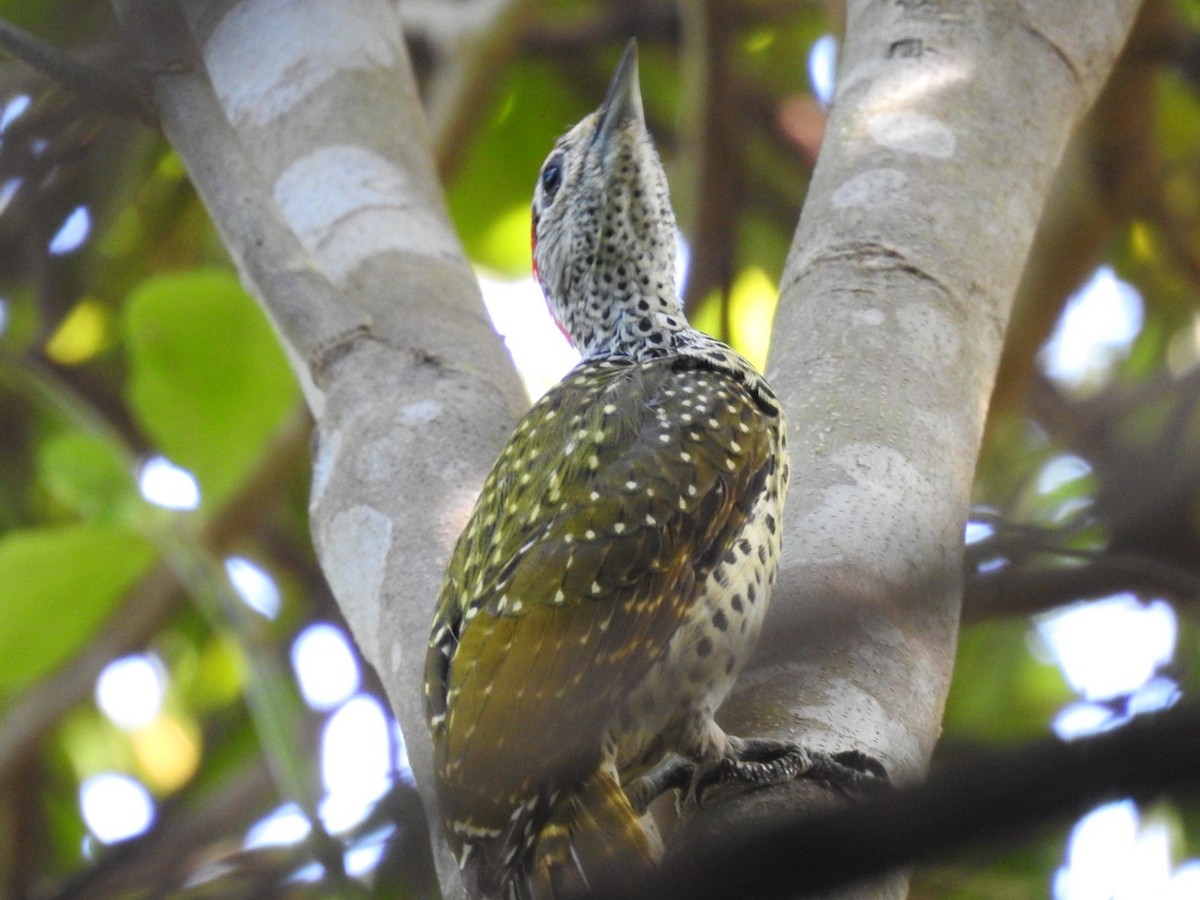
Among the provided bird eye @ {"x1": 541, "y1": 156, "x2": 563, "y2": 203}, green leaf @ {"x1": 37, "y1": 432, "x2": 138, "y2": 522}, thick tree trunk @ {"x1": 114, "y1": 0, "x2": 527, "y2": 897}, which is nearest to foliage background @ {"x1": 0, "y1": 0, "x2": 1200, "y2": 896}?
green leaf @ {"x1": 37, "y1": 432, "x2": 138, "y2": 522}

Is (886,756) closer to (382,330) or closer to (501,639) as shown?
(501,639)

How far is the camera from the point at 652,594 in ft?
7.51

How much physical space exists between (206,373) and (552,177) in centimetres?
113

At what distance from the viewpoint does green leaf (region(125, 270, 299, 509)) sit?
302cm

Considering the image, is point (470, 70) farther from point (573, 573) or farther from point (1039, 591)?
point (573, 573)

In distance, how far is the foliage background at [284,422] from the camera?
6.28 ft

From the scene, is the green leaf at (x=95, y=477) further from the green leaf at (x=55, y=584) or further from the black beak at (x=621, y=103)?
the black beak at (x=621, y=103)

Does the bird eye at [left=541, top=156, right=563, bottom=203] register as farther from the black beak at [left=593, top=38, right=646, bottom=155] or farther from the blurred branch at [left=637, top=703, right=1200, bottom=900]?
the blurred branch at [left=637, top=703, right=1200, bottom=900]

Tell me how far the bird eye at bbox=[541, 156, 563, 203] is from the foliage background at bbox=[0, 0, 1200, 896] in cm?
70

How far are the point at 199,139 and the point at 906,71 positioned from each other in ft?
4.88

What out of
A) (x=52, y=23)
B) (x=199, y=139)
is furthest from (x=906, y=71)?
(x=52, y=23)

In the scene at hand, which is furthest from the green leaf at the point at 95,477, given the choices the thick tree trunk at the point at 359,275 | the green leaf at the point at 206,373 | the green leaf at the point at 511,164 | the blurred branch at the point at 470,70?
the green leaf at the point at 511,164

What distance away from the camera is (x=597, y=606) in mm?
2248

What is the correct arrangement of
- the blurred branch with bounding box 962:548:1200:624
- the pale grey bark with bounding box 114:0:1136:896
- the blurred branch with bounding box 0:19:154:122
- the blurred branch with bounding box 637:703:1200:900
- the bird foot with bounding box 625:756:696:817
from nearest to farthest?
the blurred branch with bounding box 637:703:1200:900 → the blurred branch with bounding box 0:19:154:122 → the pale grey bark with bounding box 114:0:1136:896 → the bird foot with bounding box 625:756:696:817 → the blurred branch with bounding box 962:548:1200:624
